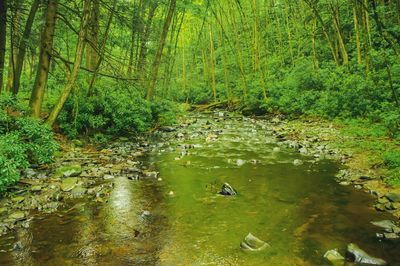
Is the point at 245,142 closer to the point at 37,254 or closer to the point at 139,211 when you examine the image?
the point at 139,211

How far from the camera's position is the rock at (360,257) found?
13.6 ft

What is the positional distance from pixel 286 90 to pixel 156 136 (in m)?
8.87

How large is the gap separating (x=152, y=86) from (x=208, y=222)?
477 inches

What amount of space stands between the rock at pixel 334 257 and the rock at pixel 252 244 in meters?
Result: 0.76

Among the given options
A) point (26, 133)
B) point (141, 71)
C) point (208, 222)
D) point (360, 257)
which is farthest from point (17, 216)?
point (141, 71)

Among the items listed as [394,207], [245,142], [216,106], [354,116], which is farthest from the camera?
[216,106]

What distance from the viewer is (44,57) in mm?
9359

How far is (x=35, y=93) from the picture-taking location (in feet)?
30.5

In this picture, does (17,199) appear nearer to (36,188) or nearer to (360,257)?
(36,188)

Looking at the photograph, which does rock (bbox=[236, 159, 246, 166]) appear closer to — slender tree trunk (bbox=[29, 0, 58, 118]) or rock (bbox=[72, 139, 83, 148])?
rock (bbox=[72, 139, 83, 148])

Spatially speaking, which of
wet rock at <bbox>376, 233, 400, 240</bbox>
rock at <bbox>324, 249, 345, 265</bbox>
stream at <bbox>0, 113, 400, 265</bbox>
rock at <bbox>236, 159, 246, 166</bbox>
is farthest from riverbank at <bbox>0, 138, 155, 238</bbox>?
wet rock at <bbox>376, 233, 400, 240</bbox>

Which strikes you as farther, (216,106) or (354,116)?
(216,106)

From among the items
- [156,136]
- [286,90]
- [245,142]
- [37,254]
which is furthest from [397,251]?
[286,90]

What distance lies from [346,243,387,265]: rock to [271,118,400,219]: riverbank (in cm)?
158
